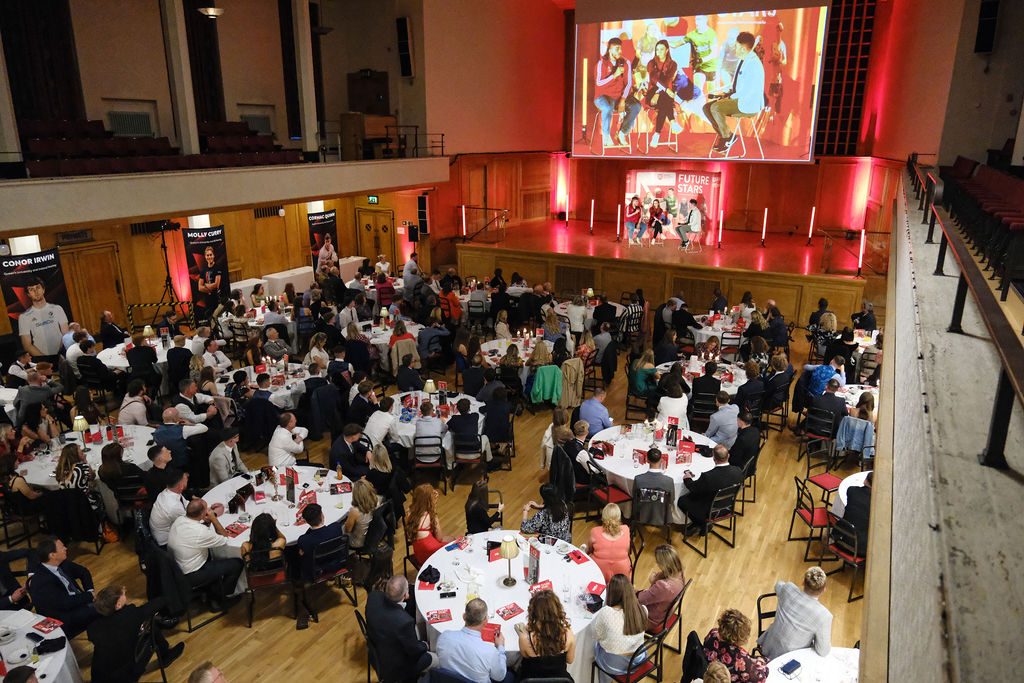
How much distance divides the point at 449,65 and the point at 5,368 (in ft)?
44.8

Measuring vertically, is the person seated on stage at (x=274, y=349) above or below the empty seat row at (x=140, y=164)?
below

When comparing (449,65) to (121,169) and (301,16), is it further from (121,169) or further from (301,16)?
(121,169)

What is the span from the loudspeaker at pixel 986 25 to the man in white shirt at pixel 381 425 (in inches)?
501

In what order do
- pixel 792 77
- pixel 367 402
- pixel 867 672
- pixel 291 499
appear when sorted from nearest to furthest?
pixel 867 672 < pixel 291 499 < pixel 367 402 < pixel 792 77

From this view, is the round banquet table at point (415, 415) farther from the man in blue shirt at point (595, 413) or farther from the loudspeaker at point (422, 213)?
the loudspeaker at point (422, 213)

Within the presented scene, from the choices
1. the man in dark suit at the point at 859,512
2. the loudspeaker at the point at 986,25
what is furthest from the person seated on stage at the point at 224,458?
the loudspeaker at the point at 986,25

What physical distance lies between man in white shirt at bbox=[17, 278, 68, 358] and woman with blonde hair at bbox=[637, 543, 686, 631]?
12515 millimetres

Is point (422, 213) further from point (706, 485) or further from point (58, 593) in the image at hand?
point (58, 593)

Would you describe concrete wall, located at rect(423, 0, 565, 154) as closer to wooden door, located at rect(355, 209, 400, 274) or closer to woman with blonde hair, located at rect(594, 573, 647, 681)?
wooden door, located at rect(355, 209, 400, 274)

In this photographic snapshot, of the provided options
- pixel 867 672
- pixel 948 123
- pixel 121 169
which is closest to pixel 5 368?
pixel 121 169

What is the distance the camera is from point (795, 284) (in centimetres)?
1492

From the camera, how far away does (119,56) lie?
15.4 m

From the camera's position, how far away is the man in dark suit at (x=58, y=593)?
17.5 ft

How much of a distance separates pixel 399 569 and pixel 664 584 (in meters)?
3.08
